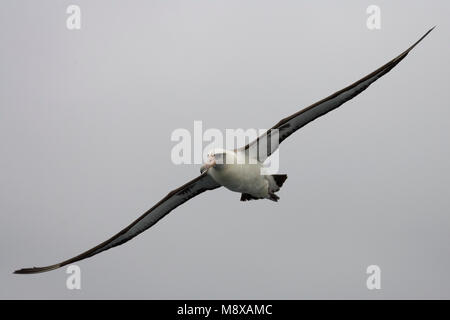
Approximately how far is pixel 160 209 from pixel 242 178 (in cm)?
298

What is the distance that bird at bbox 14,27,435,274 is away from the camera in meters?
13.5

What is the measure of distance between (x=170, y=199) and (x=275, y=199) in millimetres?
2669

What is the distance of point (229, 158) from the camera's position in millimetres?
13758

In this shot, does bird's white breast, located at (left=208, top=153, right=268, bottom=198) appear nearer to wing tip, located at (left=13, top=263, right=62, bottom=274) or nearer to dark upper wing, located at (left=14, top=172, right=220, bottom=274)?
dark upper wing, located at (left=14, top=172, right=220, bottom=274)

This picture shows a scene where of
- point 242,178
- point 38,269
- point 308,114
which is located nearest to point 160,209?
point 242,178

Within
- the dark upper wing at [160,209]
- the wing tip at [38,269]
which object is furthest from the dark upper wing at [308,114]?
the wing tip at [38,269]

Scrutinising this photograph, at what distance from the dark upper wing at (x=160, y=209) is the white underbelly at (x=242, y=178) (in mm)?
1272

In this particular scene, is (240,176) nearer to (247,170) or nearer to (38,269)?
(247,170)

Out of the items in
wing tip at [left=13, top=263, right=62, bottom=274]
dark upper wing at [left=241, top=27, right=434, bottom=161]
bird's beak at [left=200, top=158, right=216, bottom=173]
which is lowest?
wing tip at [left=13, top=263, right=62, bottom=274]

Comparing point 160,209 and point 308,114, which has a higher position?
point 308,114

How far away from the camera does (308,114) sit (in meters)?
14.0

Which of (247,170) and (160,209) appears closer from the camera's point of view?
(247,170)

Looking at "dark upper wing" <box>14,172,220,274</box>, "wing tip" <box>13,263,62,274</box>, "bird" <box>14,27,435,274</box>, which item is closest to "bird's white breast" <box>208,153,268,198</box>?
"bird" <box>14,27,435,274</box>

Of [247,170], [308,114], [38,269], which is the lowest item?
[38,269]
